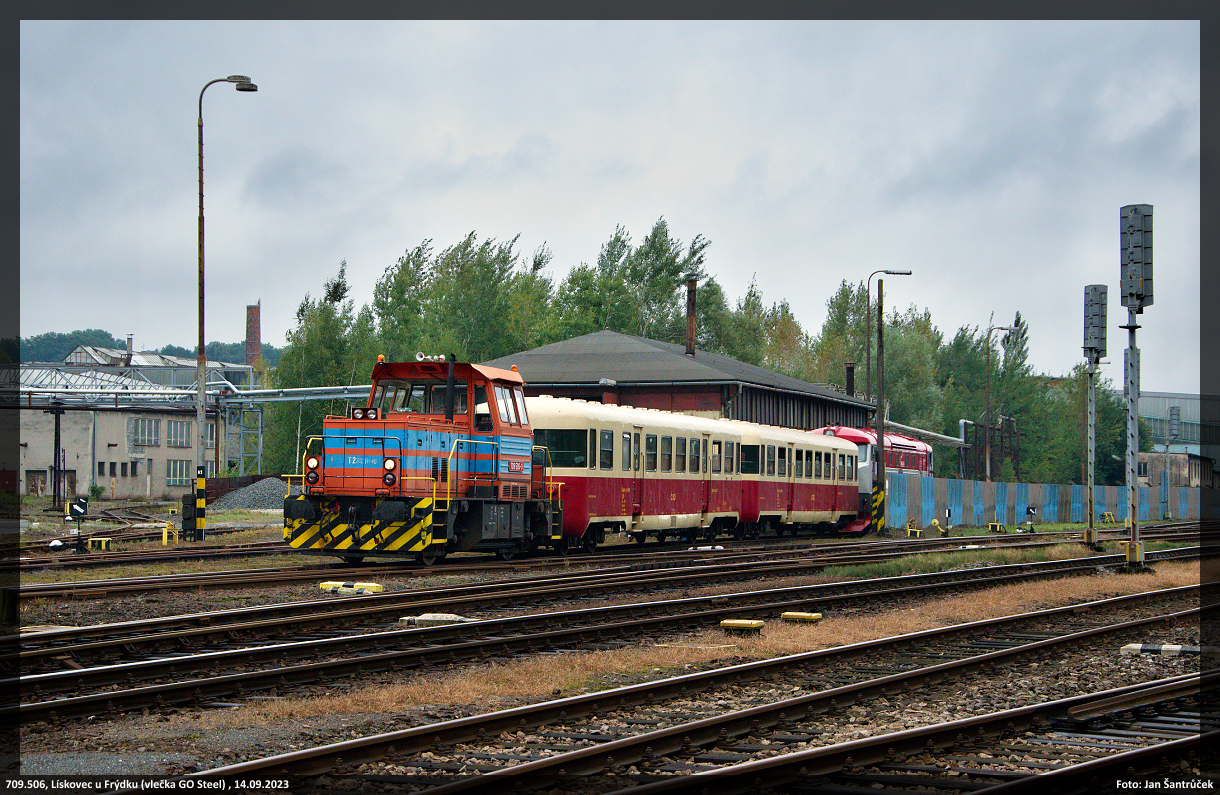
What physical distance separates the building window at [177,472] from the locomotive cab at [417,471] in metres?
57.1

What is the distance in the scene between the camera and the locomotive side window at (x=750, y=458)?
3291 cm

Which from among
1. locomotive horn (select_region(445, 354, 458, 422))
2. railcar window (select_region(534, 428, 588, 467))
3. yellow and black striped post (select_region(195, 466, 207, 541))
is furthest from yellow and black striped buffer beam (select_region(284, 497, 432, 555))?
yellow and black striped post (select_region(195, 466, 207, 541))

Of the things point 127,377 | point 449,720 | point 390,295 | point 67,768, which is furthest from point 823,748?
point 127,377

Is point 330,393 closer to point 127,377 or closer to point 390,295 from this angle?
point 390,295

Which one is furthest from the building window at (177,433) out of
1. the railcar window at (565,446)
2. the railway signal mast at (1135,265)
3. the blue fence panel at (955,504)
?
the railway signal mast at (1135,265)

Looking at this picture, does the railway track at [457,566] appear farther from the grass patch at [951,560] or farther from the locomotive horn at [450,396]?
the locomotive horn at [450,396]

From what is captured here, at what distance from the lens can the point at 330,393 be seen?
58.1 m

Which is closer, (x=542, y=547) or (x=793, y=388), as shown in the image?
(x=542, y=547)

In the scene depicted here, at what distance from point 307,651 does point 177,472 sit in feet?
226

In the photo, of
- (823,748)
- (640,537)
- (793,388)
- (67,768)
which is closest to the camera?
(67,768)

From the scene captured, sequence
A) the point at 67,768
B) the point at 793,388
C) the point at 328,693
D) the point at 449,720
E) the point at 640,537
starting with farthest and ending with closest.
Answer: the point at 793,388 < the point at 640,537 < the point at 328,693 < the point at 449,720 < the point at 67,768

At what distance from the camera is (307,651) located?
36.0 ft

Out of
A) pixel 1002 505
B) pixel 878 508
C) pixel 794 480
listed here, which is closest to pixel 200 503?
pixel 794 480

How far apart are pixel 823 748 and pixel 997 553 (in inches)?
862
